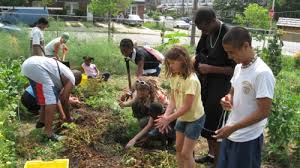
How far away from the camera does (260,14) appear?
21078mm

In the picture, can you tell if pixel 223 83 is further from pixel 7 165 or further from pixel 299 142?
pixel 7 165

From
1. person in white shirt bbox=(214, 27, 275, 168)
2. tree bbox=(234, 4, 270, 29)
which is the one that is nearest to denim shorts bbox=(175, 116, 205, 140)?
person in white shirt bbox=(214, 27, 275, 168)

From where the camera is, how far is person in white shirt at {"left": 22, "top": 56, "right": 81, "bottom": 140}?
4648 mm

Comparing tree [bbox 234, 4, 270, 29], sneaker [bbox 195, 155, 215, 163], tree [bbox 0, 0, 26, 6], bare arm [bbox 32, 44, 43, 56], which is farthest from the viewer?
tree [bbox 0, 0, 26, 6]

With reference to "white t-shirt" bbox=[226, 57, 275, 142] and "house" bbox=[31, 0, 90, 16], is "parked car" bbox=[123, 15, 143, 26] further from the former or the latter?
"white t-shirt" bbox=[226, 57, 275, 142]

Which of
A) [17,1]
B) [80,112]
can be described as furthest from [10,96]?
[17,1]

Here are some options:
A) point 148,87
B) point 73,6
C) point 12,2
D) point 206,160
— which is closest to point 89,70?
point 148,87

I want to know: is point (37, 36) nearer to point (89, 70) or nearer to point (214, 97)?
point (89, 70)

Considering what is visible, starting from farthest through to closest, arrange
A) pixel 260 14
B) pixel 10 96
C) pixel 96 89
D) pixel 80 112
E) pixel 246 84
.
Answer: pixel 260 14, pixel 96 89, pixel 80 112, pixel 10 96, pixel 246 84

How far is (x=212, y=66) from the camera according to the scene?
3.72 metres

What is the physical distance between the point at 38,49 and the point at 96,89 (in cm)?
211

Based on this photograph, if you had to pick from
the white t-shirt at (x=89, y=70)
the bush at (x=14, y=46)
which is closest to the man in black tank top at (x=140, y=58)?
the white t-shirt at (x=89, y=70)

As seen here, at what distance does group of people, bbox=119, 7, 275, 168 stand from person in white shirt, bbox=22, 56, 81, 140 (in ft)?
2.51

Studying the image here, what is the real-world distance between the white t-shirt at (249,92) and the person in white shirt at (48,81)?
2572 mm
